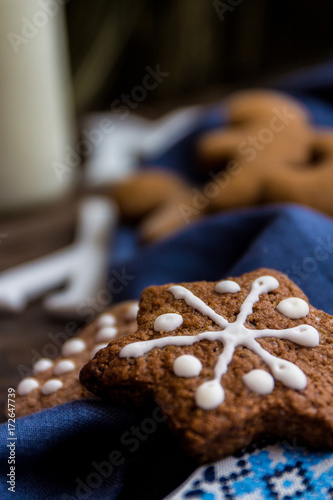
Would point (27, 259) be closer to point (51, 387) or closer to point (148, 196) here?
point (148, 196)

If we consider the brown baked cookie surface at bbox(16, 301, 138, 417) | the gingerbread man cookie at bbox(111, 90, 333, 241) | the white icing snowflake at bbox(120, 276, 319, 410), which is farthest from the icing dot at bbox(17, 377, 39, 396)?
the gingerbread man cookie at bbox(111, 90, 333, 241)

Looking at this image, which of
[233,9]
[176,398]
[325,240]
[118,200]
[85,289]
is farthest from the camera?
[233,9]

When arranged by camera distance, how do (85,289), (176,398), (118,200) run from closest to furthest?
(176,398) → (85,289) → (118,200)

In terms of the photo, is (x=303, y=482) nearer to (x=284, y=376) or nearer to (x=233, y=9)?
(x=284, y=376)

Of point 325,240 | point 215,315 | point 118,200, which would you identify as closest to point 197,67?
point 118,200

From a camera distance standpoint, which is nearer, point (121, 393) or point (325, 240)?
point (121, 393)

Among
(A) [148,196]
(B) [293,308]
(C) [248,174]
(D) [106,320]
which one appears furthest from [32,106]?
(B) [293,308]
